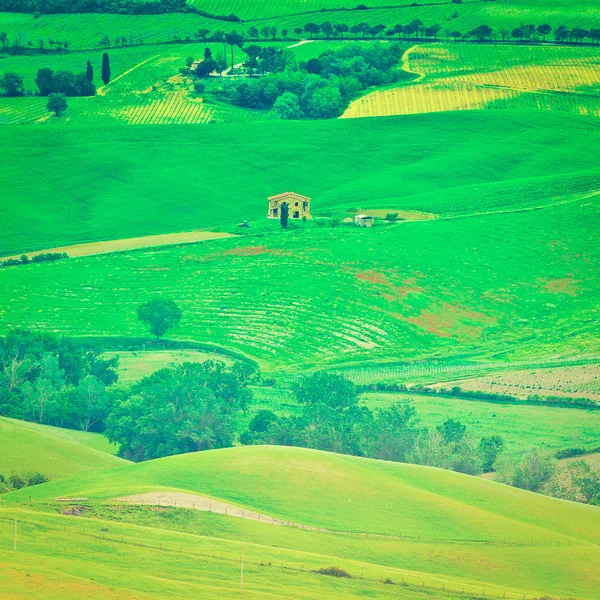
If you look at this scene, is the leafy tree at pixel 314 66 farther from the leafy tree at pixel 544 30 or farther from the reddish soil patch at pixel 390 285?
the reddish soil patch at pixel 390 285

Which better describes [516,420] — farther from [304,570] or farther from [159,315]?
[304,570]

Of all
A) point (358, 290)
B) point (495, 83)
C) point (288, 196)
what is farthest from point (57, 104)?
point (358, 290)

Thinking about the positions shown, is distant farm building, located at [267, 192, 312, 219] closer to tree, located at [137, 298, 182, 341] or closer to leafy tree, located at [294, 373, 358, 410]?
tree, located at [137, 298, 182, 341]

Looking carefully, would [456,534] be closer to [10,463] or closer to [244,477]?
[244,477]

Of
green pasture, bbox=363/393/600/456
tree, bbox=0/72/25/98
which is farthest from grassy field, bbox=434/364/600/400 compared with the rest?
tree, bbox=0/72/25/98

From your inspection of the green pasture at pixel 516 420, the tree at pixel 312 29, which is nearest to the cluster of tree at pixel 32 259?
the green pasture at pixel 516 420

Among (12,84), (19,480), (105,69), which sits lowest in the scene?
(19,480)
